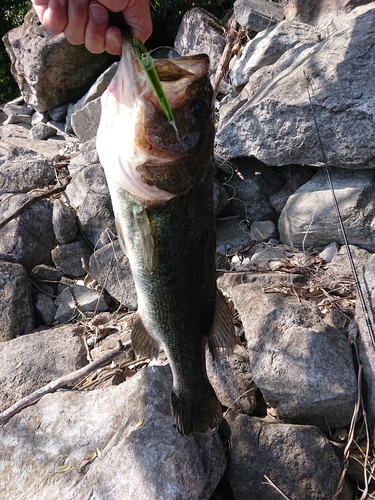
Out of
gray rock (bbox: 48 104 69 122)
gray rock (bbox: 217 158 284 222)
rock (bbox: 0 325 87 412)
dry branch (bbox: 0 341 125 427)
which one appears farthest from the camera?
gray rock (bbox: 48 104 69 122)

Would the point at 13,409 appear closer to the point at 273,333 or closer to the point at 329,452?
the point at 273,333

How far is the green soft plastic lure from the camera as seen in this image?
1.47 metres

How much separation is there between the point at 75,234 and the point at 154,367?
267cm

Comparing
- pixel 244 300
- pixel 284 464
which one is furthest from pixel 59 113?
pixel 284 464

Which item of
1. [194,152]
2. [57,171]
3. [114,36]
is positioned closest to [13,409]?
[194,152]

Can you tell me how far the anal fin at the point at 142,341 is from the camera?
7.48ft

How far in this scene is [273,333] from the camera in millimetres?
3080

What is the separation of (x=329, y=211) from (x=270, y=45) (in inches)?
98.8

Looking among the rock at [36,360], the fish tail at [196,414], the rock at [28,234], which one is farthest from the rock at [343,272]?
the rock at [28,234]

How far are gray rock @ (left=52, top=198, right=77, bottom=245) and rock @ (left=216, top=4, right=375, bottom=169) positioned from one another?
1.87 metres

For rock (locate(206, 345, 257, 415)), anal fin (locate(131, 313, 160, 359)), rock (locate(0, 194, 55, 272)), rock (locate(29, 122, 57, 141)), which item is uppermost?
anal fin (locate(131, 313, 160, 359))

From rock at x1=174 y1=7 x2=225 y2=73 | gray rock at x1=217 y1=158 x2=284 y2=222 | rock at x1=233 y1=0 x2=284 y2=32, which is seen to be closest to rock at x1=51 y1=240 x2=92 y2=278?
gray rock at x1=217 y1=158 x2=284 y2=222

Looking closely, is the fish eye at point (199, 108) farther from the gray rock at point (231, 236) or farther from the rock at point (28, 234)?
the rock at point (28, 234)

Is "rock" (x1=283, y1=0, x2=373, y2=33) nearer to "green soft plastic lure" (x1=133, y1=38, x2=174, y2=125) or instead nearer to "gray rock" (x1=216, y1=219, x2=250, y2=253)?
"gray rock" (x1=216, y1=219, x2=250, y2=253)
